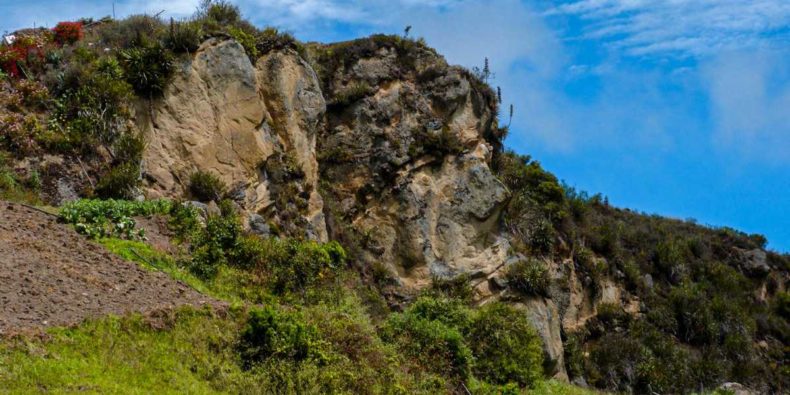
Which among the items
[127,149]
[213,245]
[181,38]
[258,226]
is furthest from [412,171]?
[213,245]

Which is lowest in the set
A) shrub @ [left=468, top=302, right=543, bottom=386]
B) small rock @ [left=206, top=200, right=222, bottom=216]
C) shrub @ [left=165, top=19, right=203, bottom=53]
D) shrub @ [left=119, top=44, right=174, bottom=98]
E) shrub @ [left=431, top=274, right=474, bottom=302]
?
shrub @ [left=468, top=302, right=543, bottom=386]

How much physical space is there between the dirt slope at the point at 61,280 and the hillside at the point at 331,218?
0.27 feet

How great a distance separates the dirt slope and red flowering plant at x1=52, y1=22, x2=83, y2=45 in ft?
26.5

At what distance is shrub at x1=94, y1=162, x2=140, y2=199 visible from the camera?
63.9ft

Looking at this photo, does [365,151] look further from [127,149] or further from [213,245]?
[213,245]

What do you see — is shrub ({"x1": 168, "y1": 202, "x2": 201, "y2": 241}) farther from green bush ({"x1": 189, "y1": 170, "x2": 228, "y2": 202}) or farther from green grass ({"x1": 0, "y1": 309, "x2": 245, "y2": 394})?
green grass ({"x1": 0, "y1": 309, "x2": 245, "y2": 394})

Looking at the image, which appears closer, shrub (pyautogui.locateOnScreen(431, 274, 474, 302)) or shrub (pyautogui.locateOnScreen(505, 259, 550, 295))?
shrub (pyautogui.locateOnScreen(431, 274, 474, 302))

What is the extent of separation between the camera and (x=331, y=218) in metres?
26.8

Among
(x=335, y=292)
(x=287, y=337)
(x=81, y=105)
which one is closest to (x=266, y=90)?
(x=81, y=105)

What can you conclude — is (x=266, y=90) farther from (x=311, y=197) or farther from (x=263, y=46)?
(x=311, y=197)

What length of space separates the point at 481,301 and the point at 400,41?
10.2 meters

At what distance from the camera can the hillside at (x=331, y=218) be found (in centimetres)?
1608

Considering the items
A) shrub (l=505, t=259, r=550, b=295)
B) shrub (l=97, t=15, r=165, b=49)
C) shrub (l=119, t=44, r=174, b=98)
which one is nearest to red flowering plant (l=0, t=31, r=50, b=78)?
shrub (l=97, t=15, r=165, b=49)

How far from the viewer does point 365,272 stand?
26688mm
